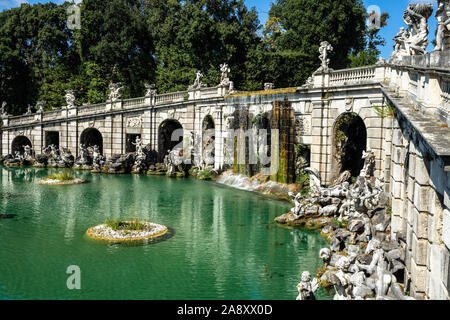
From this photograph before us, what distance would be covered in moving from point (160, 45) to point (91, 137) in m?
11.6

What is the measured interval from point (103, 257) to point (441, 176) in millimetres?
11045

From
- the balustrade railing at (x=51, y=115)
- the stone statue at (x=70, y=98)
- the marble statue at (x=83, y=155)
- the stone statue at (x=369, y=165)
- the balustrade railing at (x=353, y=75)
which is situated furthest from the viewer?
the balustrade railing at (x=51, y=115)

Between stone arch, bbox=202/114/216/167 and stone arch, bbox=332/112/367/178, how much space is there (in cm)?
1148

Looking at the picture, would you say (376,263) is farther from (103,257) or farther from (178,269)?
(103,257)

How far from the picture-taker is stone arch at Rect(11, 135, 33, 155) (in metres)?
43.7

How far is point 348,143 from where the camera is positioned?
84.9 feet

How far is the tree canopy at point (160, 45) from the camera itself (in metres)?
41.7

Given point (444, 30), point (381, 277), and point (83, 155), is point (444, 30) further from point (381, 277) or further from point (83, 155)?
point (83, 155)

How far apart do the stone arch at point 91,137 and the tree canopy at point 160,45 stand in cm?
502

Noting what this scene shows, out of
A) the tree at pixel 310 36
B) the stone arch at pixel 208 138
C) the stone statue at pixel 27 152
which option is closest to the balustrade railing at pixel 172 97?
the stone arch at pixel 208 138

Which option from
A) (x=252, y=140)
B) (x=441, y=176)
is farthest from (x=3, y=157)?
(x=441, y=176)

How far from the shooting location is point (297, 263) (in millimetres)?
15148

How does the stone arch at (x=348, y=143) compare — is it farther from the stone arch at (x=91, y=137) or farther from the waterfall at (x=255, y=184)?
the stone arch at (x=91, y=137)

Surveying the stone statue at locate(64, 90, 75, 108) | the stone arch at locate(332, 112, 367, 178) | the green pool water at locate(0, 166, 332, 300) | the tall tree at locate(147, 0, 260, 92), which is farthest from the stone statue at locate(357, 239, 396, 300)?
the stone statue at locate(64, 90, 75, 108)
